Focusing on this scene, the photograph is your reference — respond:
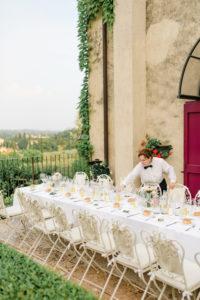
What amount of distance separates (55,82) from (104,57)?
4.02m

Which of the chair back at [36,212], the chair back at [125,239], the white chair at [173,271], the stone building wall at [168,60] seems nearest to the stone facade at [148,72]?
the stone building wall at [168,60]

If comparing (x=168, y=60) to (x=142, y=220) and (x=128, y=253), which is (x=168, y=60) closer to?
(x=142, y=220)

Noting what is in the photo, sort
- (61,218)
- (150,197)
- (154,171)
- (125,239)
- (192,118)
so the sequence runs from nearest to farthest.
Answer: (125,239) → (61,218) → (150,197) → (154,171) → (192,118)

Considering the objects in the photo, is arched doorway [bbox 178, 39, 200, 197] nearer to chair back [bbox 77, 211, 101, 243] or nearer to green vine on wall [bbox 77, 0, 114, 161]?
green vine on wall [bbox 77, 0, 114, 161]

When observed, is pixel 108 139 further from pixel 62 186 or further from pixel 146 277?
pixel 146 277

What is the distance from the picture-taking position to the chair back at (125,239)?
4590mm

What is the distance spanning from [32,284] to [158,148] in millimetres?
7004

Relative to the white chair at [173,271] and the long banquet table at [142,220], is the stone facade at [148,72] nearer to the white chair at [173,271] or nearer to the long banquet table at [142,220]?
the long banquet table at [142,220]

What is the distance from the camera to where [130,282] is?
5.18 metres

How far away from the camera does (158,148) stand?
995cm

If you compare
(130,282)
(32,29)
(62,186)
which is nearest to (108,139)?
(62,186)

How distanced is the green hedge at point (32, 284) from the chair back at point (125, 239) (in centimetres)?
122

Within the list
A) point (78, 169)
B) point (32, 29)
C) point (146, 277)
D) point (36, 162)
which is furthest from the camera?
point (32, 29)

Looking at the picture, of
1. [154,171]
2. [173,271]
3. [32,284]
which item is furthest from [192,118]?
[32,284]
